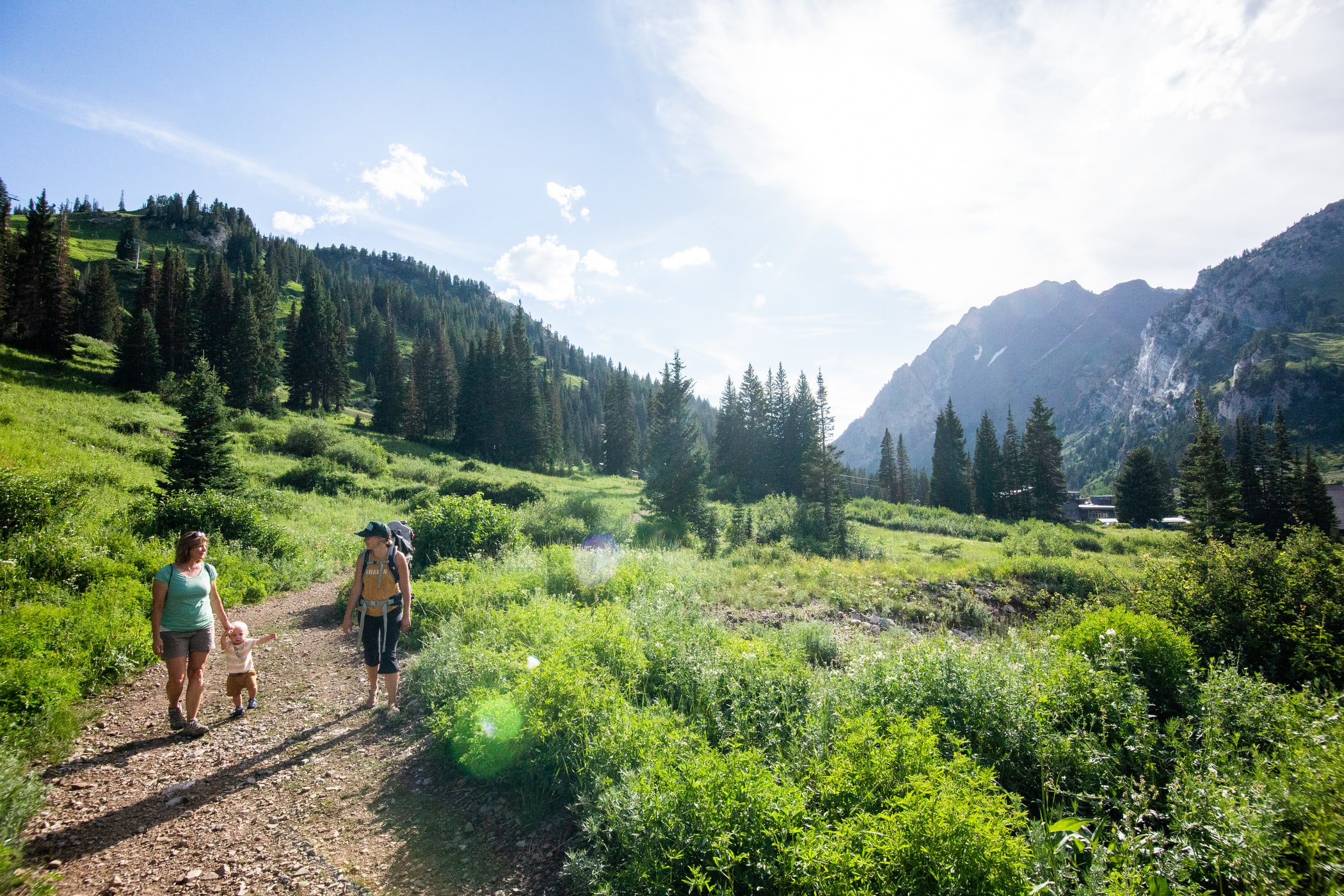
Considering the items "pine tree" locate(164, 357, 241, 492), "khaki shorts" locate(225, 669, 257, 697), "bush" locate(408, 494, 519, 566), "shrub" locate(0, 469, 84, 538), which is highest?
"pine tree" locate(164, 357, 241, 492)

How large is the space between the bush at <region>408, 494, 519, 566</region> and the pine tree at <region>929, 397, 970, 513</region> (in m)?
60.5

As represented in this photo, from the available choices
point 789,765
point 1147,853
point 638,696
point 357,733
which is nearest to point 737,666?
point 638,696

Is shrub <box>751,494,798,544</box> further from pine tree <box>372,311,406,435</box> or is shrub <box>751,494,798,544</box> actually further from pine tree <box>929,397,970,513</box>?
pine tree <box>372,311,406,435</box>

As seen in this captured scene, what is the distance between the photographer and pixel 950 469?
64312 millimetres

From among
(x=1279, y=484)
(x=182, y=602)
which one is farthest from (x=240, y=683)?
(x=1279, y=484)

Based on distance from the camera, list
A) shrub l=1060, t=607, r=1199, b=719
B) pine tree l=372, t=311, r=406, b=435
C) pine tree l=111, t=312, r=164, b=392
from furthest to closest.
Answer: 1. pine tree l=372, t=311, r=406, b=435
2. pine tree l=111, t=312, r=164, b=392
3. shrub l=1060, t=607, r=1199, b=719

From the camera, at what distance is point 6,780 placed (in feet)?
14.2

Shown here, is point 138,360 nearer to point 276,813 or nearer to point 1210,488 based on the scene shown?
point 276,813

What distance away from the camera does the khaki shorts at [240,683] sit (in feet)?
22.0

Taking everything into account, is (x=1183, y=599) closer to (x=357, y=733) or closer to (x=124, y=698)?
(x=357, y=733)

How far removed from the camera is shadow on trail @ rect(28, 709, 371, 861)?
4305mm

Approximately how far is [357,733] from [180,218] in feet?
621

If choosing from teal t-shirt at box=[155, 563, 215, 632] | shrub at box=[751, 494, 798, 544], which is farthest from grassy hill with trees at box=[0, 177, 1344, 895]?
shrub at box=[751, 494, 798, 544]

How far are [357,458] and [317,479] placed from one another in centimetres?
822
